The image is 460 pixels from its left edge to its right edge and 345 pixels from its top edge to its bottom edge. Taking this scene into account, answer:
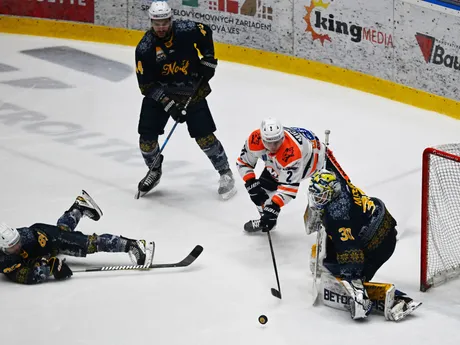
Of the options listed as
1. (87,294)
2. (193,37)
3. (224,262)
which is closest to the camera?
(87,294)

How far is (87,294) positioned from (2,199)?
176cm

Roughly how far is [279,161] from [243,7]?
4095 mm

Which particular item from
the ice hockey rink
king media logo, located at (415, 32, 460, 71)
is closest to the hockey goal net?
the ice hockey rink

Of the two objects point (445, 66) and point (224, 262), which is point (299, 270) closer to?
point (224, 262)

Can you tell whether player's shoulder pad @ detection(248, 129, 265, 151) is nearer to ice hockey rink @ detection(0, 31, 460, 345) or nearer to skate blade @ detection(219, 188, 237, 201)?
ice hockey rink @ detection(0, 31, 460, 345)

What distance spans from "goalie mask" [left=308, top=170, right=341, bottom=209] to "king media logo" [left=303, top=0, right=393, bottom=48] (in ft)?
12.8

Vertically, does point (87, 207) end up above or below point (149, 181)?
above

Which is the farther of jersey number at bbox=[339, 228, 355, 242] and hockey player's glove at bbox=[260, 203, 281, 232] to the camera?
hockey player's glove at bbox=[260, 203, 281, 232]

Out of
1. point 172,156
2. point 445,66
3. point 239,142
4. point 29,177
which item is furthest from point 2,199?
point 445,66

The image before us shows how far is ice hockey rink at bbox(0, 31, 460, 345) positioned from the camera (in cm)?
552

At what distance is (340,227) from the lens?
5.48 meters

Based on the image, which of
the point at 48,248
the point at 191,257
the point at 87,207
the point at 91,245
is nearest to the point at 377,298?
the point at 191,257

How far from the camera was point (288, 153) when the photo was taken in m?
6.26

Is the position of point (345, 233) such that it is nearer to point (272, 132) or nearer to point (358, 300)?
point (358, 300)
